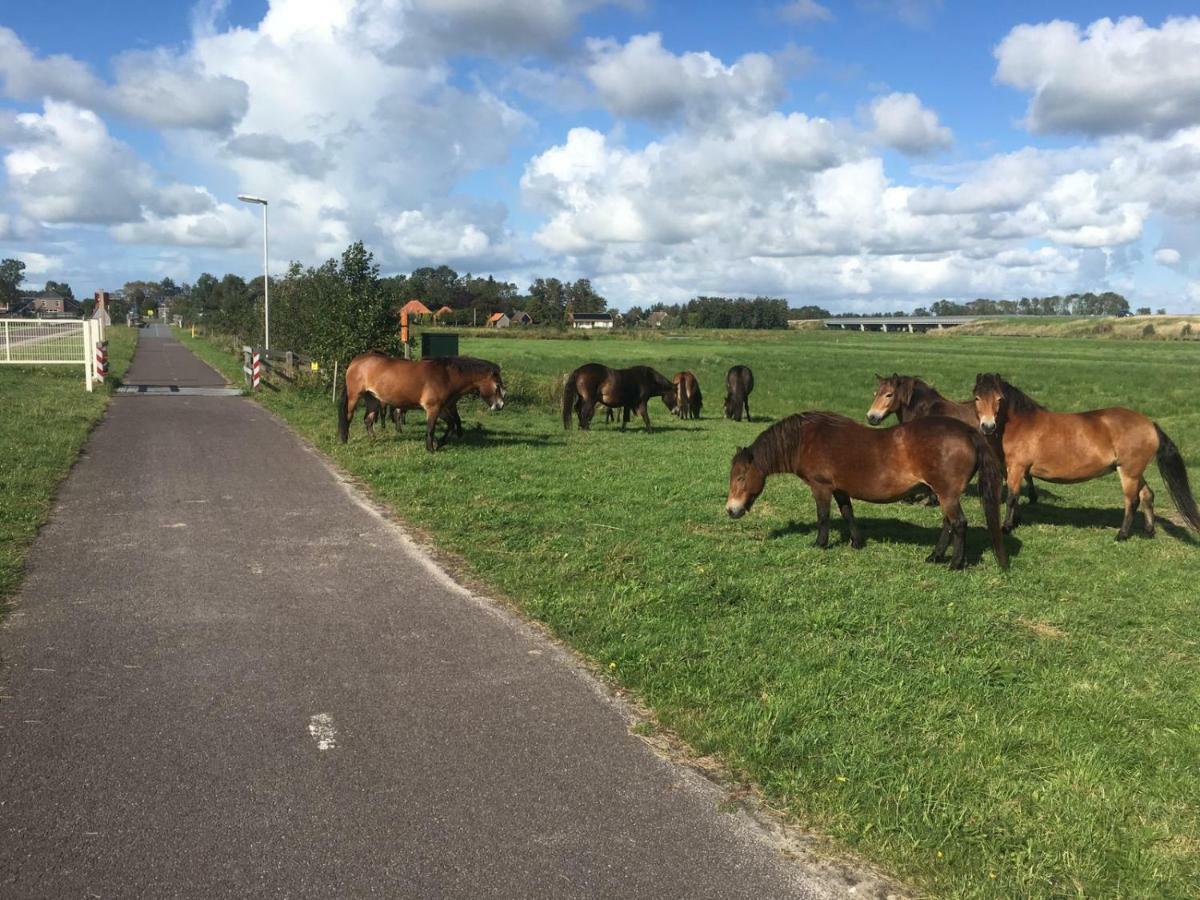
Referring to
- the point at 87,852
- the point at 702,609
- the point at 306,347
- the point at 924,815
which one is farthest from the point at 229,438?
the point at 306,347

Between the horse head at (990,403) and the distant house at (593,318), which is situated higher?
the distant house at (593,318)

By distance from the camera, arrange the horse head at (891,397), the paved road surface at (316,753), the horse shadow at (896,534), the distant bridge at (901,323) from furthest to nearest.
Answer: the distant bridge at (901,323), the horse head at (891,397), the horse shadow at (896,534), the paved road surface at (316,753)

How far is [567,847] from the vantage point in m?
3.40

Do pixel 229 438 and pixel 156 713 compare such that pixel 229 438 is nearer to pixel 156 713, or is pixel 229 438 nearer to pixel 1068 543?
pixel 156 713

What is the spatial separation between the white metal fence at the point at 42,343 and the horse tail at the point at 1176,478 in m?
26.8

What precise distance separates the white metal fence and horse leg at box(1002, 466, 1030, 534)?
1004 inches

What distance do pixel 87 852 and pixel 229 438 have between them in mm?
12975

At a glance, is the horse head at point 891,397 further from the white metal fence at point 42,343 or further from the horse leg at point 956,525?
the white metal fence at point 42,343

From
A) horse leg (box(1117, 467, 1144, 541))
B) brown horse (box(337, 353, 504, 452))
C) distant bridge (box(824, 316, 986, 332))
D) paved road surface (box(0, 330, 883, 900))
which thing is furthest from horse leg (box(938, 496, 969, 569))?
distant bridge (box(824, 316, 986, 332))

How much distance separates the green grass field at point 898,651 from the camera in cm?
361

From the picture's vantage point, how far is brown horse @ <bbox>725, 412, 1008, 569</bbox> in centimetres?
774

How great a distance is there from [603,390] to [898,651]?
1310 centimetres

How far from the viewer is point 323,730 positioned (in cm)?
434

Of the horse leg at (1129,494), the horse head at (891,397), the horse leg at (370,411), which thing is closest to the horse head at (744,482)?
the horse head at (891,397)
